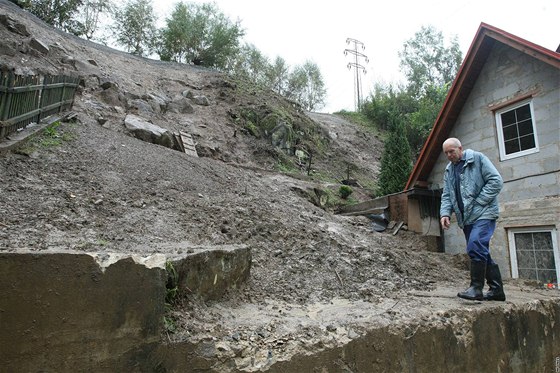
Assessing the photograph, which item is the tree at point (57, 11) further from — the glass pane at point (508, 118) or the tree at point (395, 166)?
the glass pane at point (508, 118)

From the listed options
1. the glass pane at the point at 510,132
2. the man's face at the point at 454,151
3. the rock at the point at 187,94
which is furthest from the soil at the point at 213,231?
the rock at the point at 187,94

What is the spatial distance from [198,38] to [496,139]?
→ 2170 cm

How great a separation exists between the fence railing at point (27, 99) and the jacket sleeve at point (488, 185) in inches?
260

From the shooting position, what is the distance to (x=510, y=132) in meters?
7.70

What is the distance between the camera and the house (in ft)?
A: 22.4

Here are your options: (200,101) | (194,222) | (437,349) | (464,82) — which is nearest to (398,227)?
(464,82)

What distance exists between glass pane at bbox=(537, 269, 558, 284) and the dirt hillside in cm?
147

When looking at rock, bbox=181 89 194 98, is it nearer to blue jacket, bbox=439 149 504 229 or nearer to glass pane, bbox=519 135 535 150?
glass pane, bbox=519 135 535 150

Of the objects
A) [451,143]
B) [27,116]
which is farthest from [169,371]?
[27,116]

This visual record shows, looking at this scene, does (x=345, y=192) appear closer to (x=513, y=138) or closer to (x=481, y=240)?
(x=513, y=138)

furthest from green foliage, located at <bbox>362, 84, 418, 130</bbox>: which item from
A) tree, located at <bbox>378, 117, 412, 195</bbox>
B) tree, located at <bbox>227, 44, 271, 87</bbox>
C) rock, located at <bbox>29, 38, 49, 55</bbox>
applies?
rock, located at <bbox>29, 38, 49, 55</bbox>

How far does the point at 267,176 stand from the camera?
1094cm

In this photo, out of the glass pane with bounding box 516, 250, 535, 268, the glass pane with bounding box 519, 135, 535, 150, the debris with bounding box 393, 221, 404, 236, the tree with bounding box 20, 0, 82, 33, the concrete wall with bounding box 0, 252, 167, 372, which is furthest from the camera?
the tree with bounding box 20, 0, 82, 33

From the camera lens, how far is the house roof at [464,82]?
740 centimetres
